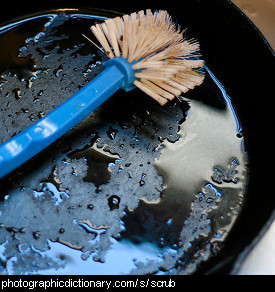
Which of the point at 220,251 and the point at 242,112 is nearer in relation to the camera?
the point at 220,251

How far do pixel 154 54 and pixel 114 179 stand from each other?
0.20 meters

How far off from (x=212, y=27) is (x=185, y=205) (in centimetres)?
31

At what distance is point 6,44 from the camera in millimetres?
598

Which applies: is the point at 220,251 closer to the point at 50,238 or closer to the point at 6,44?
the point at 50,238

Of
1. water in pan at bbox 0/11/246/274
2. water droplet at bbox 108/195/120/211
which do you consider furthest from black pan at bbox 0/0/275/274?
water droplet at bbox 108/195/120/211

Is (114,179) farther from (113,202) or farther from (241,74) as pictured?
(241,74)

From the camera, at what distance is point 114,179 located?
48 cm

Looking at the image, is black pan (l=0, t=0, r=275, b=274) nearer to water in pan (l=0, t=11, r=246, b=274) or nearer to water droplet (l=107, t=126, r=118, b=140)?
water in pan (l=0, t=11, r=246, b=274)

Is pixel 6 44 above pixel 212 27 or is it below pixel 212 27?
below

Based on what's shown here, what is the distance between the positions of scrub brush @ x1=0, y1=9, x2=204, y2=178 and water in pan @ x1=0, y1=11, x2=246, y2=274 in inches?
1.9

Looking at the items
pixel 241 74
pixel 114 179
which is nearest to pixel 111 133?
pixel 114 179
